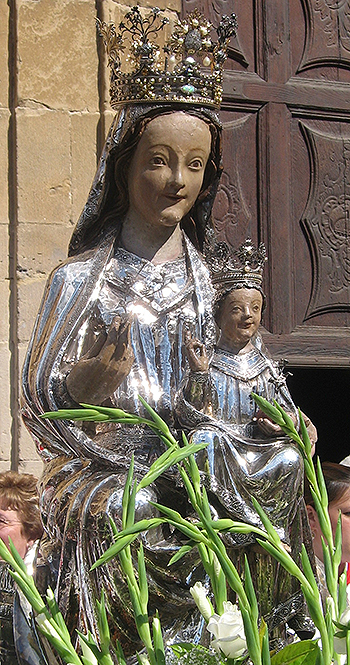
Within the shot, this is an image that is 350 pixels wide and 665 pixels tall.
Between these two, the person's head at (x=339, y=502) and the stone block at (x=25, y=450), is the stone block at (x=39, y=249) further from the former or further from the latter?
the person's head at (x=339, y=502)

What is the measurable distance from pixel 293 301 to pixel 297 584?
1913 mm

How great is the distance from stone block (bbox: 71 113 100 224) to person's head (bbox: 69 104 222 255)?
38.1 inches

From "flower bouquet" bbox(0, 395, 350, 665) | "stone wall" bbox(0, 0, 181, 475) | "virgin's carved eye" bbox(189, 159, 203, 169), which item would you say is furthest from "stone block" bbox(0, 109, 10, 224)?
"flower bouquet" bbox(0, 395, 350, 665)

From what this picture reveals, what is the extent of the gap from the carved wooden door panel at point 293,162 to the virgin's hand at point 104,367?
6.03ft

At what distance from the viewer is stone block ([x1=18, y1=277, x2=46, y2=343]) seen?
164 inches

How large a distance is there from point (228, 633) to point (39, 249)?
276cm

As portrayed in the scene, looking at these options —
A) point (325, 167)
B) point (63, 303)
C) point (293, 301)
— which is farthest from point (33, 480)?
point (325, 167)

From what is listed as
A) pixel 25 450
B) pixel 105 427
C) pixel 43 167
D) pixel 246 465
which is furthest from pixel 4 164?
pixel 246 465

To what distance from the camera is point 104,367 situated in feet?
9.41

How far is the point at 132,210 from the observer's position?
330 centimetres

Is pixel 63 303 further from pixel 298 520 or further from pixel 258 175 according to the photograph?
pixel 258 175

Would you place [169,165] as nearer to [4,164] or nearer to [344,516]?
[4,164]

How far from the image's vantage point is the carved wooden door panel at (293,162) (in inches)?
188

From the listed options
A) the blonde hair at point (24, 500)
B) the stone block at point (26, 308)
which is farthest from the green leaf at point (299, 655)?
the stone block at point (26, 308)
